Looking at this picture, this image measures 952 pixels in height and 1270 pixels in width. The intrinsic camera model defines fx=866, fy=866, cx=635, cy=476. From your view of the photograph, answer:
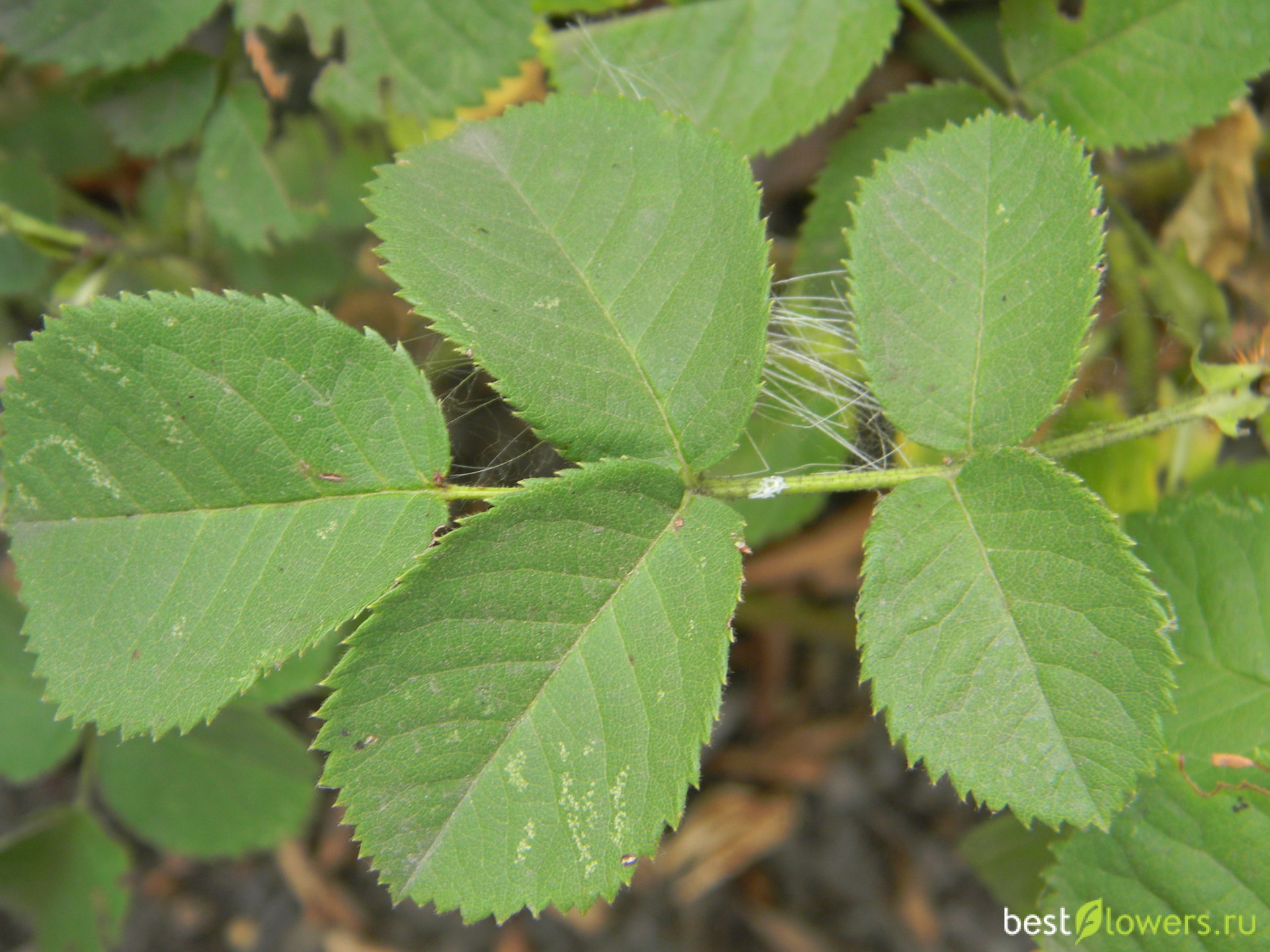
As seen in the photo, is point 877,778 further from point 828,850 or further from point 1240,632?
point 1240,632

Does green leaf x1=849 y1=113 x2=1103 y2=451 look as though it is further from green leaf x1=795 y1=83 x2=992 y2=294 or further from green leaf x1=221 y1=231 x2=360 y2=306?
green leaf x1=221 y1=231 x2=360 y2=306

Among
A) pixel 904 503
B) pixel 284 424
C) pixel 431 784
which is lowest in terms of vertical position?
pixel 431 784

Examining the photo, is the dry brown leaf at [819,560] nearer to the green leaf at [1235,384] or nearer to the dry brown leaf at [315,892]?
the green leaf at [1235,384]

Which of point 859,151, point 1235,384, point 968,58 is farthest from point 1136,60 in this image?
point 1235,384

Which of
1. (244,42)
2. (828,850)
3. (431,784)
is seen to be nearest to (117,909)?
(431,784)

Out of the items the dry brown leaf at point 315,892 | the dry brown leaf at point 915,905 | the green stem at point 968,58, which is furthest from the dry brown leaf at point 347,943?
the green stem at point 968,58

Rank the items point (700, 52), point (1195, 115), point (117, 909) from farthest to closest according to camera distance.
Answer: point (117, 909), point (700, 52), point (1195, 115)
